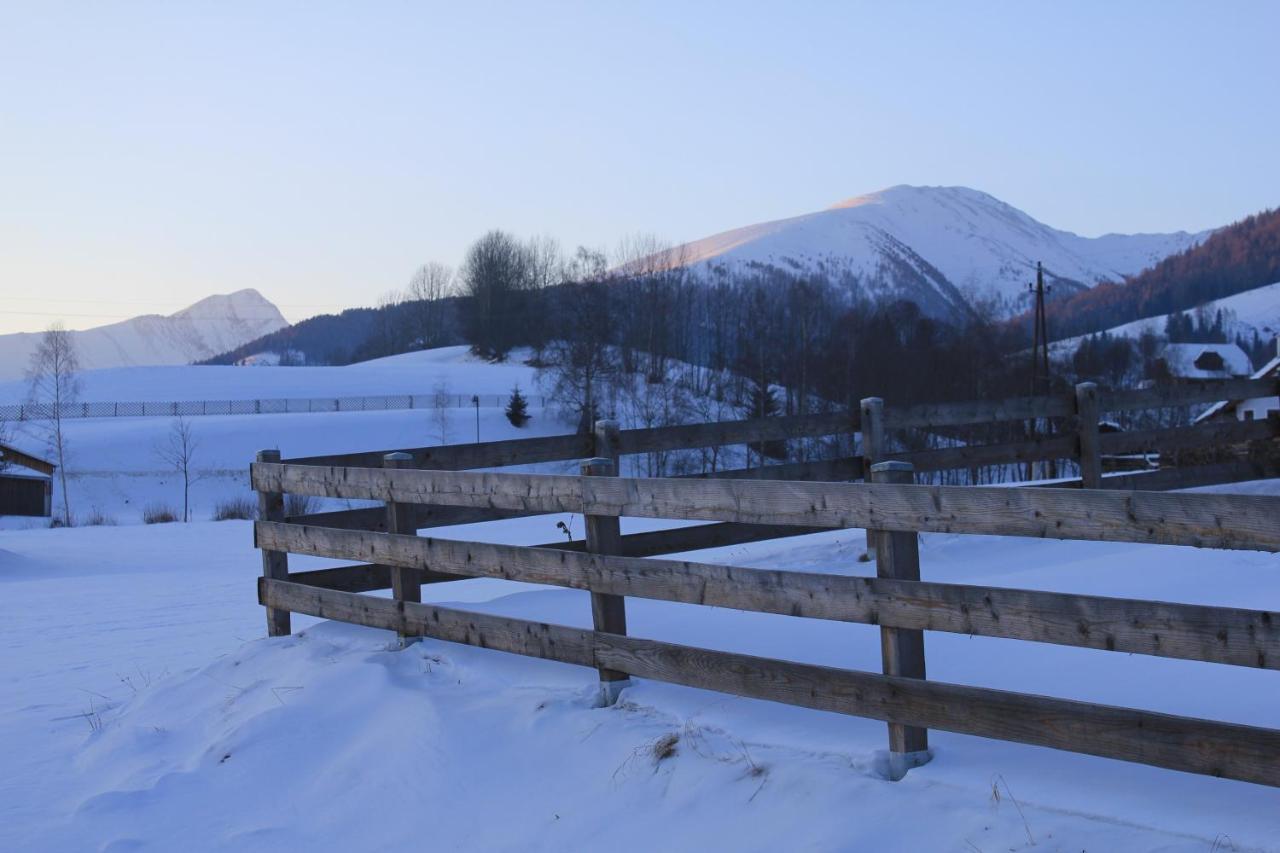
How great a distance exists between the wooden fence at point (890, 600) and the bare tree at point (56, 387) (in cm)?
4935

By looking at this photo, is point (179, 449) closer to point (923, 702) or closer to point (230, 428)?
point (230, 428)

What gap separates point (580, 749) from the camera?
17.9 feet

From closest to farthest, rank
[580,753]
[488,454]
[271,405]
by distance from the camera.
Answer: [580,753]
[488,454]
[271,405]

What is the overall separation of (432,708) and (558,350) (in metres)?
76.3

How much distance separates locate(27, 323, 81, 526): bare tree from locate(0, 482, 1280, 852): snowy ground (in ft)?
157

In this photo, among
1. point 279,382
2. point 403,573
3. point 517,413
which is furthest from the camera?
point 279,382

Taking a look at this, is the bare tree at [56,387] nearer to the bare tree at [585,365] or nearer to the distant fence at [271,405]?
the distant fence at [271,405]

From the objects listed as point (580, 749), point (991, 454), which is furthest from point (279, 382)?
point (580, 749)

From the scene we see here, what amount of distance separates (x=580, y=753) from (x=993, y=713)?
2018 millimetres

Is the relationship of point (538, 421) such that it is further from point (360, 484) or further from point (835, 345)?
point (360, 484)

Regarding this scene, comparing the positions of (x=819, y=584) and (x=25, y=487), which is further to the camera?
(x=25, y=487)

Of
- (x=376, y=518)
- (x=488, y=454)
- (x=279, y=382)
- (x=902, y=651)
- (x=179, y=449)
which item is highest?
(x=279, y=382)

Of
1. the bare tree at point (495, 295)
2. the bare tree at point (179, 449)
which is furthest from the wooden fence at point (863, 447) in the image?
the bare tree at point (495, 295)

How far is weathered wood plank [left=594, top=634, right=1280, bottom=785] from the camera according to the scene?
12.0 feet
